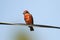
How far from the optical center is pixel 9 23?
4.30m

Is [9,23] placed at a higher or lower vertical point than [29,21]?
higher

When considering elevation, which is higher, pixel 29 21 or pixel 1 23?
pixel 1 23

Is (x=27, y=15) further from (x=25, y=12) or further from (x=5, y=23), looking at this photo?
(x=5, y=23)

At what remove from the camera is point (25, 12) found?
7320 millimetres

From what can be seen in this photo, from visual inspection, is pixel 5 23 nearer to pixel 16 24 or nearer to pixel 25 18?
pixel 16 24

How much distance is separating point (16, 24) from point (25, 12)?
2999 mm

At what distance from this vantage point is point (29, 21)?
691cm

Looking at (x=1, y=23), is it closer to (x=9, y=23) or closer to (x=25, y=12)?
(x=9, y=23)

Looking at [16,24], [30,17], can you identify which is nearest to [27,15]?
[30,17]

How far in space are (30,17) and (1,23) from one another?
2913mm

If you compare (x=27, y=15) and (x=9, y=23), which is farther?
(x=27, y=15)

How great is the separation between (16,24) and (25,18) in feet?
8.54

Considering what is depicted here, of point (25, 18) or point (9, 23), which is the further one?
point (25, 18)

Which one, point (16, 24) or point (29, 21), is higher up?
point (16, 24)
